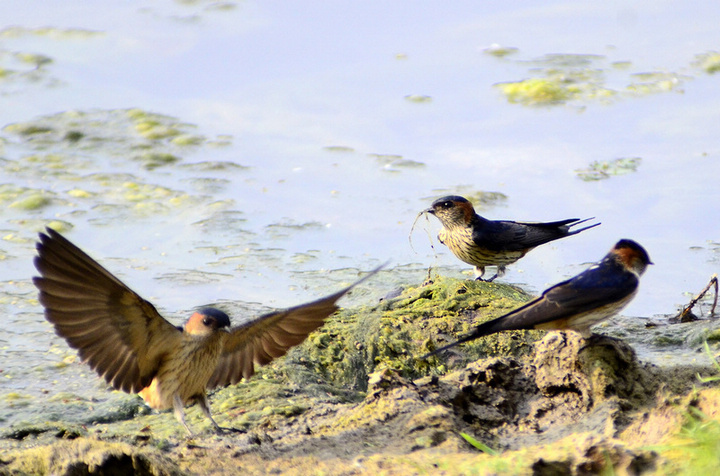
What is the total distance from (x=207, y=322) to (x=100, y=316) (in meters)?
0.53

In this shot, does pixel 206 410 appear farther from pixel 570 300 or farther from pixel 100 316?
pixel 570 300

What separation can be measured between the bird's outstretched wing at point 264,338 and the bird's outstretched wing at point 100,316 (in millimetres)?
354

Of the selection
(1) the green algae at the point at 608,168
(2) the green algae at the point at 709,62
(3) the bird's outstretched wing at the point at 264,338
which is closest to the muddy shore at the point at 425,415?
(3) the bird's outstretched wing at the point at 264,338

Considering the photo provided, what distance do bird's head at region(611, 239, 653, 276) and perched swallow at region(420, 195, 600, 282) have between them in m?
2.40

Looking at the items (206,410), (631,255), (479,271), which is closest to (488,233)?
(479,271)

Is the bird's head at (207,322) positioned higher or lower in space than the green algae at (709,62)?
lower

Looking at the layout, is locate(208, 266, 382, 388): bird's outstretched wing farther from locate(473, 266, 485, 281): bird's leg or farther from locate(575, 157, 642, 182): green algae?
locate(575, 157, 642, 182): green algae

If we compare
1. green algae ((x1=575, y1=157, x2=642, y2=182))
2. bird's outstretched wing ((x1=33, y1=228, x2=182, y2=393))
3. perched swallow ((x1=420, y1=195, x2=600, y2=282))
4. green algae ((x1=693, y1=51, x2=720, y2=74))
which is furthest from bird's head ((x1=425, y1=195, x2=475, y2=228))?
green algae ((x1=693, y1=51, x2=720, y2=74))

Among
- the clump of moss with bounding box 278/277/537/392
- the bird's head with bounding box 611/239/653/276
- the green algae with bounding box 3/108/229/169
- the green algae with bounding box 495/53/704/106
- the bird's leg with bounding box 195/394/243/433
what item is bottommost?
the bird's leg with bounding box 195/394/243/433

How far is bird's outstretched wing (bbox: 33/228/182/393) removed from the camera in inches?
151

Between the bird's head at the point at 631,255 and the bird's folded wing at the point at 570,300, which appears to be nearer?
the bird's folded wing at the point at 570,300

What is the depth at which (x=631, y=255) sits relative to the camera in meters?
4.23

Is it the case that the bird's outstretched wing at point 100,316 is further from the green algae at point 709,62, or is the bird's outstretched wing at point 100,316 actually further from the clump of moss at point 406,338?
the green algae at point 709,62

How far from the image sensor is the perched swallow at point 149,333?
12.7ft
